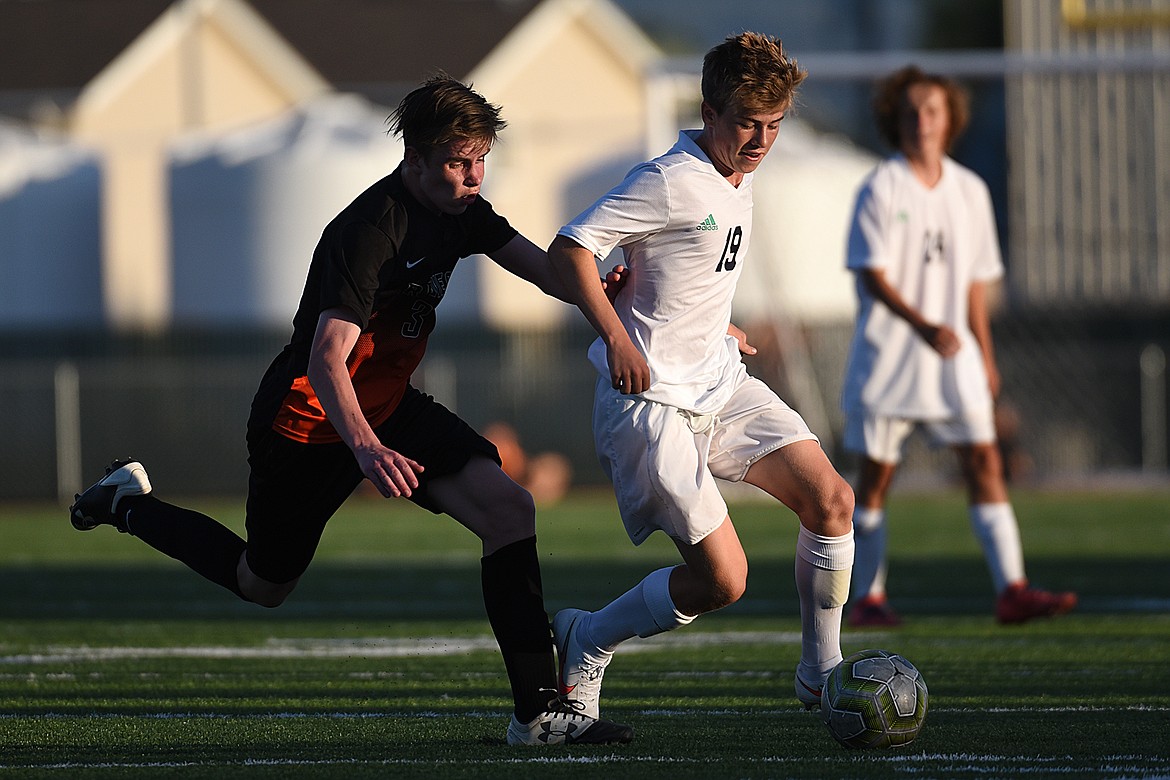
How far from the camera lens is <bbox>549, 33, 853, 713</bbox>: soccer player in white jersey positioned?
4.98 meters

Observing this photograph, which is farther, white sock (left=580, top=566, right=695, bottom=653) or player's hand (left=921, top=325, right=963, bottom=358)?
player's hand (left=921, top=325, right=963, bottom=358)

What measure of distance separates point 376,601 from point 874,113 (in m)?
3.80

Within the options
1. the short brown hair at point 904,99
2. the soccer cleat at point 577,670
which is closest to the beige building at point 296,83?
the short brown hair at point 904,99

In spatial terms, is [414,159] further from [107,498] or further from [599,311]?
[107,498]

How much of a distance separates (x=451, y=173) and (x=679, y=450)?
3.30 feet

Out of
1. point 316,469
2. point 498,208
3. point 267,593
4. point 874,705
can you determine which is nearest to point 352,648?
point 267,593

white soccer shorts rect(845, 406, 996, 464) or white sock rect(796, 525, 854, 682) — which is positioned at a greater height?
white sock rect(796, 525, 854, 682)

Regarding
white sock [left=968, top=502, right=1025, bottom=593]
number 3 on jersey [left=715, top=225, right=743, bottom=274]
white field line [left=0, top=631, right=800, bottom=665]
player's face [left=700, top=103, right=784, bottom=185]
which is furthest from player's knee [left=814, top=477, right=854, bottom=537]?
white sock [left=968, top=502, right=1025, bottom=593]

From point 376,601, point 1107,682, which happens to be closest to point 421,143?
point 1107,682

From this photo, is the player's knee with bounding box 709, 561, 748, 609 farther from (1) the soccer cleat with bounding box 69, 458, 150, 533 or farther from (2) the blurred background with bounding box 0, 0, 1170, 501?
(2) the blurred background with bounding box 0, 0, 1170, 501

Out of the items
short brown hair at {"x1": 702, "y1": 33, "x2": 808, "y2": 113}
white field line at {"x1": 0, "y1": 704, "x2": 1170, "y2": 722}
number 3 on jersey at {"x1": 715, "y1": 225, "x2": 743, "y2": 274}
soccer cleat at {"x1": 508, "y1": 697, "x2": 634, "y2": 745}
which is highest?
short brown hair at {"x1": 702, "y1": 33, "x2": 808, "y2": 113}

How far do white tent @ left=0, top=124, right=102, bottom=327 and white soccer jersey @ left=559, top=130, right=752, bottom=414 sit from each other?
23863 millimetres

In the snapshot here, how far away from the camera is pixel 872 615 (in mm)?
8117

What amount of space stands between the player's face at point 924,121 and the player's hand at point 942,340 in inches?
38.9
